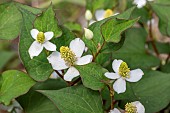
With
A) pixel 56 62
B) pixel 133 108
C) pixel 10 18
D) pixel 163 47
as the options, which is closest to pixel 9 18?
pixel 10 18

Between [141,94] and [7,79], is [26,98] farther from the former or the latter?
[141,94]

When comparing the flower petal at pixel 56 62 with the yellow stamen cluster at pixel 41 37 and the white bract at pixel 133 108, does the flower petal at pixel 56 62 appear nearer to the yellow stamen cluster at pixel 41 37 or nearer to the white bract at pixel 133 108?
the yellow stamen cluster at pixel 41 37

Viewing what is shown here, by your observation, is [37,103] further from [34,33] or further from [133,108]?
[133,108]

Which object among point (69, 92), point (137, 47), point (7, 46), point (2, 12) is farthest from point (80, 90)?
point (7, 46)

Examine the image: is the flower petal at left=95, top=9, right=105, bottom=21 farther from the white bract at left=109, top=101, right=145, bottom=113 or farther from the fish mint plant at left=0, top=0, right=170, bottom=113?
the white bract at left=109, top=101, right=145, bottom=113

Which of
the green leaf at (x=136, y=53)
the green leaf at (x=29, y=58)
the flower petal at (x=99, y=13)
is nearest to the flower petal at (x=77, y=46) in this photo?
the green leaf at (x=29, y=58)

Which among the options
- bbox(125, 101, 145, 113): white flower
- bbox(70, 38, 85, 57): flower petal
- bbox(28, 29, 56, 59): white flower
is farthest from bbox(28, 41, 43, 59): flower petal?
bbox(125, 101, 145, 113): white flower
